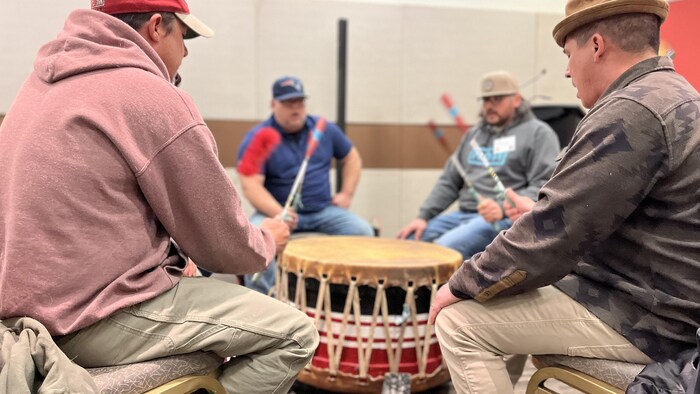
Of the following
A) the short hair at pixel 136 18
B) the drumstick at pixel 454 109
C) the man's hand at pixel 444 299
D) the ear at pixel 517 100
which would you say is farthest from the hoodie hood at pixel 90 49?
the drumstick at pixel 454 109

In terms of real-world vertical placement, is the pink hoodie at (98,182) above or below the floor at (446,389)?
above

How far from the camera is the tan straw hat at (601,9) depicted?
1321 mm

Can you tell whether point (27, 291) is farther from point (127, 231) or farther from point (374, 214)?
point (374, 214)

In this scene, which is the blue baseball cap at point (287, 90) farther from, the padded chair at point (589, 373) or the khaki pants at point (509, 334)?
the padded chair at point (589, 373)

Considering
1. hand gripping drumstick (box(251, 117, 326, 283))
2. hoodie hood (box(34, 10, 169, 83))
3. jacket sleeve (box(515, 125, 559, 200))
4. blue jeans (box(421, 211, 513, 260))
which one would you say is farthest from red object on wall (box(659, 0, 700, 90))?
hoodie hood (box(34, 10, 169, 83))

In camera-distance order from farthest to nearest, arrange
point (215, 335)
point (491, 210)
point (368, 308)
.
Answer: point (491, 210) → point (368, 308) → point (215, 335)

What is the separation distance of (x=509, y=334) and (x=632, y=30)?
2.58 ft

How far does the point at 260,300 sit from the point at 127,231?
0.35m

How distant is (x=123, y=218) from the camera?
1.20 meters

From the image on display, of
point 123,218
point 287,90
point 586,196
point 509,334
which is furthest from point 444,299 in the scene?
point 287,90

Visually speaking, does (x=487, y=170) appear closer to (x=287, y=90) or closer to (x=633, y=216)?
(x=287, y=90)

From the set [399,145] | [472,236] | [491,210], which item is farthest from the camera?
[399,145]

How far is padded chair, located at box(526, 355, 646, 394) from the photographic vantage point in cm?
129

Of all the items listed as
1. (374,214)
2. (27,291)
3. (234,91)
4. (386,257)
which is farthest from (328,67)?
(27,291)
